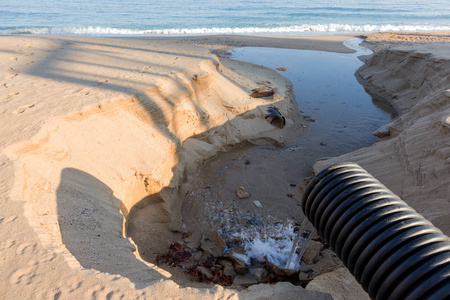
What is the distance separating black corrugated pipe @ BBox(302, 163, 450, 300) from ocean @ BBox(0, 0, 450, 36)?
21165mm

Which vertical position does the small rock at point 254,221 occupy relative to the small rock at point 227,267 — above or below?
below

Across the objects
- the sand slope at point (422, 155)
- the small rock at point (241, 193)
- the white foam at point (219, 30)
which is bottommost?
the white foam at point (219, 30)

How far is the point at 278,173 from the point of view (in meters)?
6.70

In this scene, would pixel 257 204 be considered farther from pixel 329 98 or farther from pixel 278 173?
pixel 329 98

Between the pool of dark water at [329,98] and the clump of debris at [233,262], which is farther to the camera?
the pool of dark water at [329,98]

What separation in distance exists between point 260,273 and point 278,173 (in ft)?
9.07

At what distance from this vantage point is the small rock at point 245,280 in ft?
13.8

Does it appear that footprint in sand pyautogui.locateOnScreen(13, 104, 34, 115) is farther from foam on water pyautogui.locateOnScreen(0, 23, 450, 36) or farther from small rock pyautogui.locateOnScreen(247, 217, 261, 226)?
foam on water pyautogui.locateOnScreen(0, 23, 450, 36)

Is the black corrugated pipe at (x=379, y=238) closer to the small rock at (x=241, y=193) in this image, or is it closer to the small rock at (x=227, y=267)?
the small rock at (x=227, y=267)

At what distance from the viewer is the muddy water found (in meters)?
5.10

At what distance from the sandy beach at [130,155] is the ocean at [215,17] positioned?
1467 centimetres

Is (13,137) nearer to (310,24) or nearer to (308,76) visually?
(308,76)

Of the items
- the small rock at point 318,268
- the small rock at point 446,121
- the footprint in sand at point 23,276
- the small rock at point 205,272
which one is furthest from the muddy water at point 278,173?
the footprint in sand at point 23,276

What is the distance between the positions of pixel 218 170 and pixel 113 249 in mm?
3507
